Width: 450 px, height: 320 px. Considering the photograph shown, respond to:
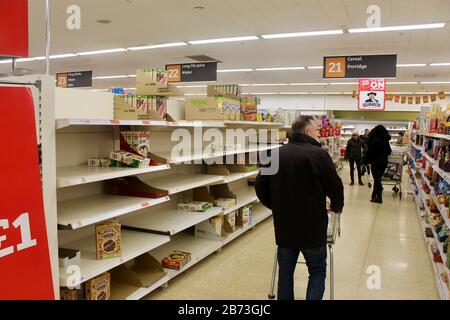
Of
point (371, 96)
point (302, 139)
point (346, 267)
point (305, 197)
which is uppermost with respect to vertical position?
point (371, 96)

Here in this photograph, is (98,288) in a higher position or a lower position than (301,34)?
lower

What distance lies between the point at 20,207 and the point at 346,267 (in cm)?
383

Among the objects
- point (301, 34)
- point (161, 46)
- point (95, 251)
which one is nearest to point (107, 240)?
point (95, 251)

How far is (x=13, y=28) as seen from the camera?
63.6 inches

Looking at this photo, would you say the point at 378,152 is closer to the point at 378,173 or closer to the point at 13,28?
the point at 378,173

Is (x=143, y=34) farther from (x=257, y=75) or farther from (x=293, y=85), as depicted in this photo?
(x=293, y=85)

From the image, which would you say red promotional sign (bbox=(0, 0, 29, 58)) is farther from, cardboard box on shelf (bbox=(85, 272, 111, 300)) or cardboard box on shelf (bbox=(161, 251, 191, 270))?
cardboard box on shelf (bbox=(161, 251, 191, 270))

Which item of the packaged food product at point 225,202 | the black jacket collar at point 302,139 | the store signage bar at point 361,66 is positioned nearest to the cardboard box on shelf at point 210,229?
the packaged food product at point 225,202

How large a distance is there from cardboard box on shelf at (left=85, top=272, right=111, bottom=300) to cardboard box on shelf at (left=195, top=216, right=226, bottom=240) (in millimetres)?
1909

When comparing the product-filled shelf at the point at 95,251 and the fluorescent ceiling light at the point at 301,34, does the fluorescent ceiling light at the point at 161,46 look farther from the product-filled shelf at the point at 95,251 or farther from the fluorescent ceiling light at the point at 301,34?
the product-filled shelf at the point at 95,251

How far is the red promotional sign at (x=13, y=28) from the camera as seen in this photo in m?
1.58

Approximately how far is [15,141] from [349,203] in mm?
7837

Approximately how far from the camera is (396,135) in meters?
20.4

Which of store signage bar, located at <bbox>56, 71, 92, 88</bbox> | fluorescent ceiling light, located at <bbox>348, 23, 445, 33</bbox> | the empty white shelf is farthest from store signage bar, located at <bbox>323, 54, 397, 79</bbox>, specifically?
store signage bar, located at <bbox>56, 71, 92, 88</bbox>
